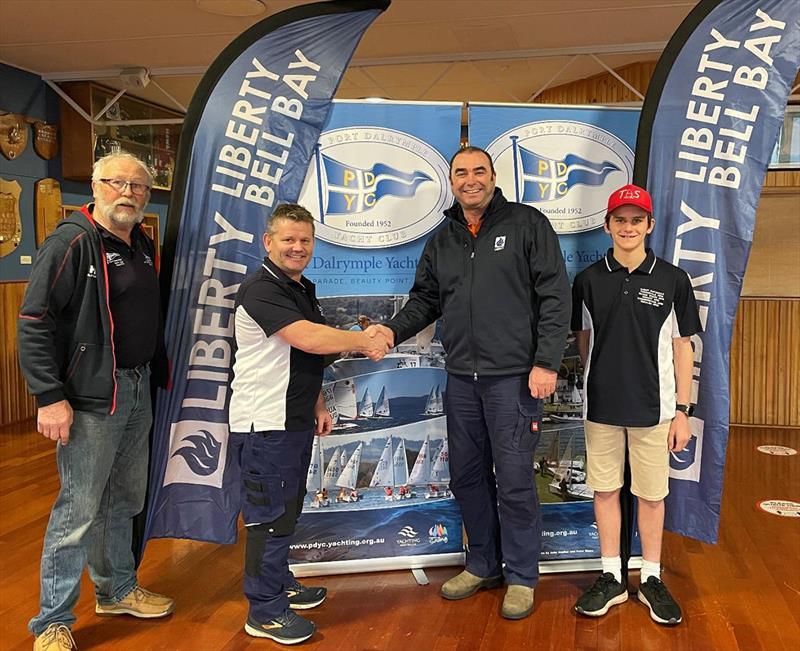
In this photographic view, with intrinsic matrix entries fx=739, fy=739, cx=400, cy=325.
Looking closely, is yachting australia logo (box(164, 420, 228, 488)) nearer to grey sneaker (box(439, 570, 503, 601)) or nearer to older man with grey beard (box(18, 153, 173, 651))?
older man with grey beard (box(18, 153, 173, 651))

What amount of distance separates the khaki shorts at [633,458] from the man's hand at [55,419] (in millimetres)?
1877

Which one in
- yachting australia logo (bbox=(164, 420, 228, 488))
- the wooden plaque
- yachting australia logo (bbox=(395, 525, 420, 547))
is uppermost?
the wooden plaque

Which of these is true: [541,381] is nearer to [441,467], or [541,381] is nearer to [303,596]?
[441,467]

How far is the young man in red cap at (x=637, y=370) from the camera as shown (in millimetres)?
2725

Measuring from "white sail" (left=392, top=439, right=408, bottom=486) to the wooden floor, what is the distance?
1.35 ft

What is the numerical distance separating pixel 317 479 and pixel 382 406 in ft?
1.39

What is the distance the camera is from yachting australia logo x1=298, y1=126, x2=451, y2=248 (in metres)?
3.07

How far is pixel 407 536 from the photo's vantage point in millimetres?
3270

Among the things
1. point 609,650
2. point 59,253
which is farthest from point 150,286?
point 609,650

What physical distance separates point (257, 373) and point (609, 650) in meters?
1.56

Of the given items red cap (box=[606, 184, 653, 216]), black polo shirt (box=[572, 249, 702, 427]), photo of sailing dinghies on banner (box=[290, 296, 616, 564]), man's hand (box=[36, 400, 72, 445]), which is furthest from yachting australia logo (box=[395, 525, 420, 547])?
red cap (box=[606, 184, 653, 216])

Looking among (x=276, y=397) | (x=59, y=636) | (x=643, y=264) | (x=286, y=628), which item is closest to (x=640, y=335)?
(x=643, y=264)

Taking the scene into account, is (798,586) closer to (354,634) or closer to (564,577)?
(564,577)

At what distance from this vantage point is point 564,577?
3203 mm
